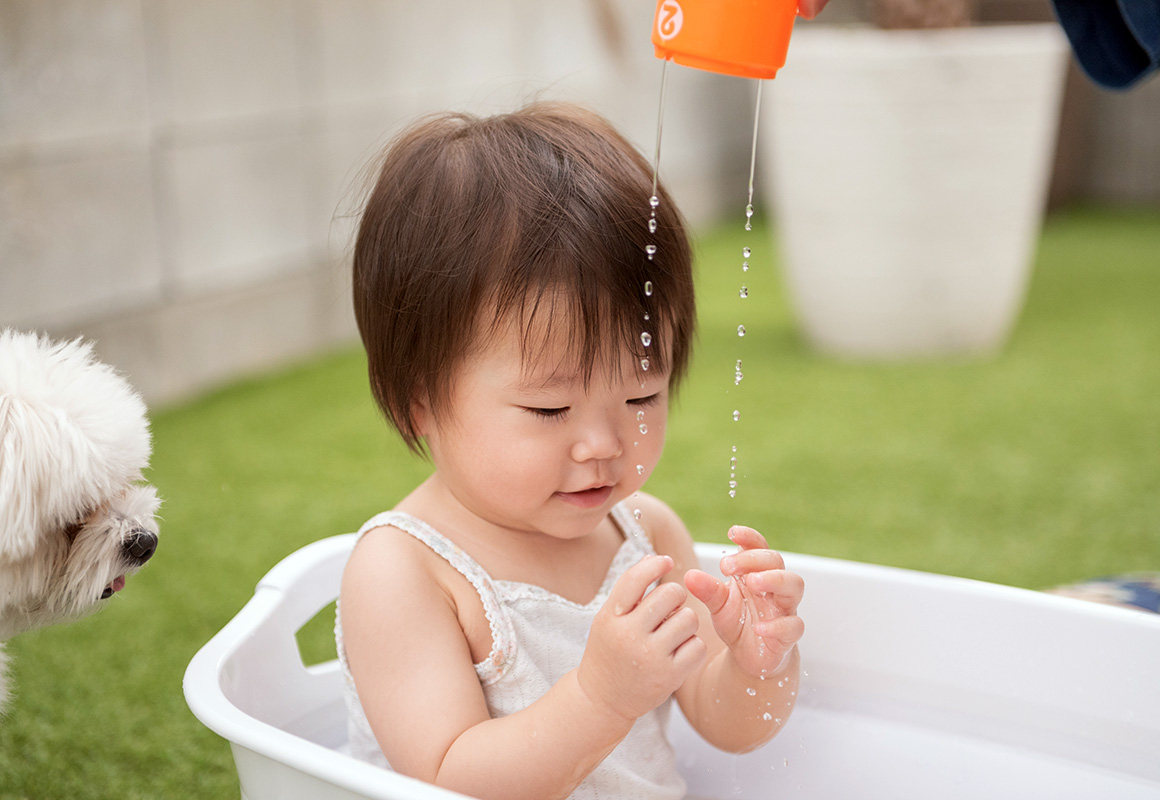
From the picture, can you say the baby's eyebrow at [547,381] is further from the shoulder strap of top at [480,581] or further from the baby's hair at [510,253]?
the shoulder strap of top at [480,581]

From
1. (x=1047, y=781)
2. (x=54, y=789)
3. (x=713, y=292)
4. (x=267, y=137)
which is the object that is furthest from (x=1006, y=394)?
(x=54, y=789)

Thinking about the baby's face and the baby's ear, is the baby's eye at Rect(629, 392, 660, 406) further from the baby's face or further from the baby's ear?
the baby's ear

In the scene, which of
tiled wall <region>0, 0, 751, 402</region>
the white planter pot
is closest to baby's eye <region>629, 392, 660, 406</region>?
tiled wall <region>0, 0, 751, 402</region>

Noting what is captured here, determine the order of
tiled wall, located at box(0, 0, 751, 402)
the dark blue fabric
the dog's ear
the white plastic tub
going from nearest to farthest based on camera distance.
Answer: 1. the dog's ear
2. the white plastic tub
3. the dark blue fabric
4. tiled wall, located at box(0, 0, 751, 402)

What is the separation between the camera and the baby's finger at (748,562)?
86 centimetres

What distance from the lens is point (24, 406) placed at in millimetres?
686

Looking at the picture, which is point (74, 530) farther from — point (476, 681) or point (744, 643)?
point (744, 643)

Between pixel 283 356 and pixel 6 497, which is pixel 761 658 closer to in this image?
pixel 6 497

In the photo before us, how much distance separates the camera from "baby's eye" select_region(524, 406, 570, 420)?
0.84 metres

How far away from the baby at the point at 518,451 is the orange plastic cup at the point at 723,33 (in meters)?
0.13

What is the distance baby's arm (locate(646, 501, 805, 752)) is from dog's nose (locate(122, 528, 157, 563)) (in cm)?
37

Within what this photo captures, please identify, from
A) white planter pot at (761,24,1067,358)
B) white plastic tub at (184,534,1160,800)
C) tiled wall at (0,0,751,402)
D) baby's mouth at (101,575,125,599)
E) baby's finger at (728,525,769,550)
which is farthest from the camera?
white planter pot at (761,24,1067,358)

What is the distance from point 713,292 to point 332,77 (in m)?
1.29

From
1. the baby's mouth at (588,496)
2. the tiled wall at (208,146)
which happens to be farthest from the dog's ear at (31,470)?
the tiled wall at (208,146)
